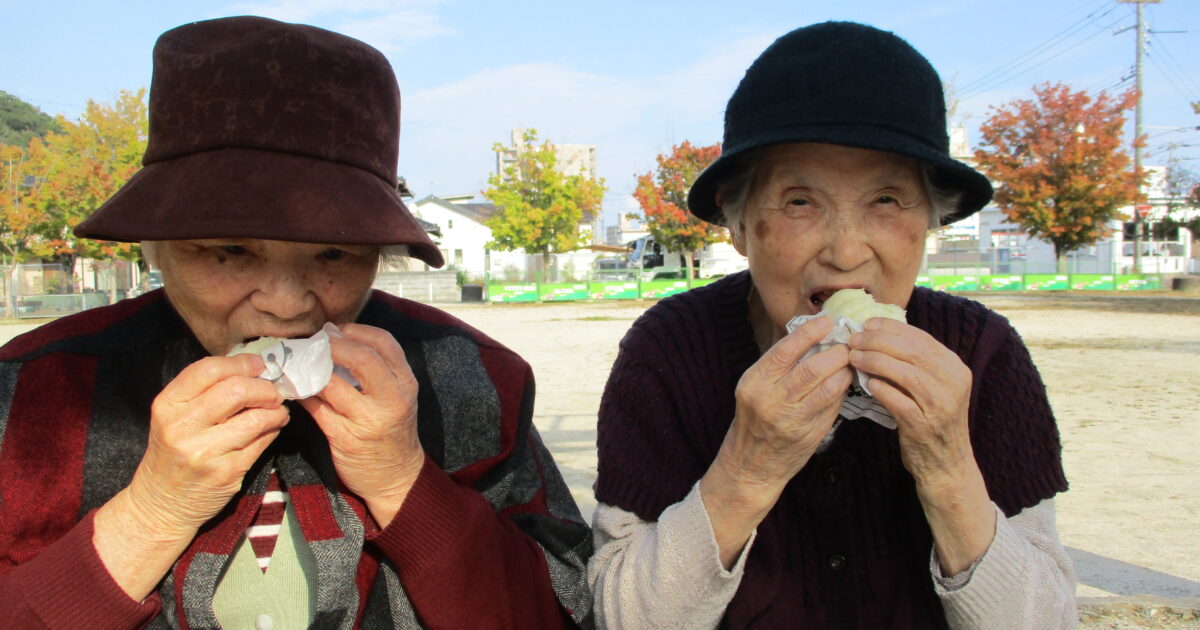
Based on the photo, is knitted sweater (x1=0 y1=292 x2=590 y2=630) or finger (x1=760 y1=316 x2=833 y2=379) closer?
finger (x1=760 y1=316 x2=833 y2=379)

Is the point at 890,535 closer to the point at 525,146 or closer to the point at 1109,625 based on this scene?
the point at 1109,625

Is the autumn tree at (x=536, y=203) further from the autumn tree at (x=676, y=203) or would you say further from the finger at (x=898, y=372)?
the finger at (x=898, y=372)

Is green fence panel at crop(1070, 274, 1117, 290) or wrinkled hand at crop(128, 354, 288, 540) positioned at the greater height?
wrinkled hand at crop(128, 354, 288, 540)

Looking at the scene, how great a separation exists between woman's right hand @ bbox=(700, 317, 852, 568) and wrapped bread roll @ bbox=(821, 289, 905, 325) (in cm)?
11

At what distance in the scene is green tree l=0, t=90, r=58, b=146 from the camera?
8162 centimetres

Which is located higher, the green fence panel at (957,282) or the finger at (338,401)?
the finger at (338,401)

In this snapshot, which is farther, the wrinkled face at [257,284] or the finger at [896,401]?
the wrinkled face at [257,284]

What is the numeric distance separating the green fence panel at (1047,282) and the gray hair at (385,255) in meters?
36.7

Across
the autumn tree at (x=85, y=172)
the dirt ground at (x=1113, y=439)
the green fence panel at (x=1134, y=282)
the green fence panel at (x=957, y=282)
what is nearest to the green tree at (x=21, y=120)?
the autumn tree at (x=85, y=172)

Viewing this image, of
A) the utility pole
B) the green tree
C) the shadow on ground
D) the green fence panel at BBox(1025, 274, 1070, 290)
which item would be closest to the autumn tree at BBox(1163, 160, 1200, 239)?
the utility pole

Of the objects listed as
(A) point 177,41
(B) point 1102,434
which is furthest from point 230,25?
(B) point 1102,434

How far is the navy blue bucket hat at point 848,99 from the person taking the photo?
172cm

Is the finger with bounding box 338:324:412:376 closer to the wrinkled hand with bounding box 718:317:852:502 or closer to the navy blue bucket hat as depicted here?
the wrinkled hand with bounding box 718:317:852:502

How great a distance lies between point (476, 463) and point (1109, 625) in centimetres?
285
